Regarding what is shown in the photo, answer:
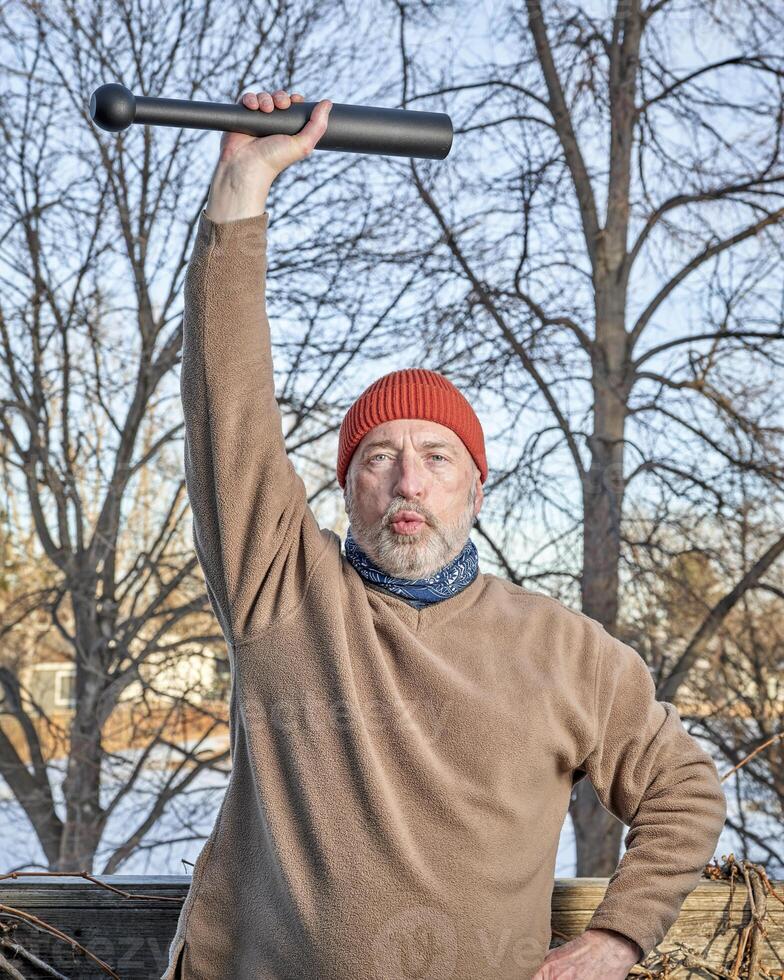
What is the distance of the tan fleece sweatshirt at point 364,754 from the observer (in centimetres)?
159

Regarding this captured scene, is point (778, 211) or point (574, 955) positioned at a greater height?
point (778, 211)

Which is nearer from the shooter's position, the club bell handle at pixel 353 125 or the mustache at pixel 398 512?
the club bell handle at pixel 353 125

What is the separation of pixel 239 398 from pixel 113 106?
0.44 metres

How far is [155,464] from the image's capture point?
20.3 feet

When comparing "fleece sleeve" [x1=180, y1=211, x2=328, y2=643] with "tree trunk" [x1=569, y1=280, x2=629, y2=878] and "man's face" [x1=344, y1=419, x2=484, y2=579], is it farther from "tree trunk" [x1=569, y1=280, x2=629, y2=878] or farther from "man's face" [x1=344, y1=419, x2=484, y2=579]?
"tree trunk" [x1=569, y1=280, x2=629, y2=878]

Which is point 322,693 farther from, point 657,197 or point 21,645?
point 21,645

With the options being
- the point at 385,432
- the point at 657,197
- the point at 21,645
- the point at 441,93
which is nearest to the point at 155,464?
the point at 21,645

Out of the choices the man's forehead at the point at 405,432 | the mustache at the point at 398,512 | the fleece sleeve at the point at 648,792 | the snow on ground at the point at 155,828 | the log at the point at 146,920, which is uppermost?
the man's forehead at the point at 405,432

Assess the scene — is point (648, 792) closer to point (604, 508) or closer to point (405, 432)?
point (405, 432)

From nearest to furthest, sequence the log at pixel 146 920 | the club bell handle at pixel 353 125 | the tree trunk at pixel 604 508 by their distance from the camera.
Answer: the club bell handle at pixel 353 125
the log at pixel 146 920
the tree trunk at pixel 604 508

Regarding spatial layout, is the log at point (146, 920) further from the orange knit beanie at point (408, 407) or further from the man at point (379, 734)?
the orange knit beanie at point (408, 407)

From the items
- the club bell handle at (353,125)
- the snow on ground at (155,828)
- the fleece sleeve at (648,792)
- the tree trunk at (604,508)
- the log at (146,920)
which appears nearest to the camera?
the club bell handle at (353,125)

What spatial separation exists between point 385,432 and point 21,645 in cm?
576

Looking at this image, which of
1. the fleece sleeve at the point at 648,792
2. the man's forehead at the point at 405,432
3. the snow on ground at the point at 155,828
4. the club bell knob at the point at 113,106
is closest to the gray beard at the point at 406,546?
the man's forehead at the point at 405,432
